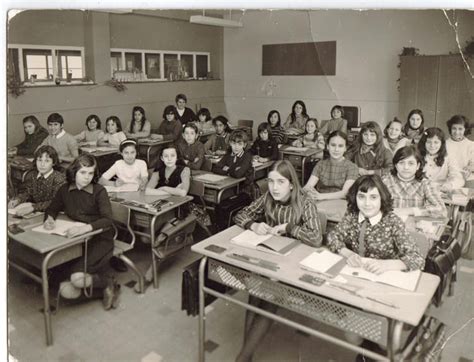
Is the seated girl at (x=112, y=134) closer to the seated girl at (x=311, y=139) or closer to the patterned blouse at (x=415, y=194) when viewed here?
the seated girl at (x=311, y=139)

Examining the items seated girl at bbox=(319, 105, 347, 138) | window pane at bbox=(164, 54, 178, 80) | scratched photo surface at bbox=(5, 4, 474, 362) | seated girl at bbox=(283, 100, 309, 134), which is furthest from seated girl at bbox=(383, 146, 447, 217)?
window pane at bbox=(164, 54, 178, 80)

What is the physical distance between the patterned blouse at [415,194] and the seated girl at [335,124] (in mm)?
3200

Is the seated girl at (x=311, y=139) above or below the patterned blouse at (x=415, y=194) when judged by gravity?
above

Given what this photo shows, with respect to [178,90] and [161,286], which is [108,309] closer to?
[161,286]

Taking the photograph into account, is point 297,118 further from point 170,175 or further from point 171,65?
point 170,175

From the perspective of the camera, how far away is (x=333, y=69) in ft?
24.0

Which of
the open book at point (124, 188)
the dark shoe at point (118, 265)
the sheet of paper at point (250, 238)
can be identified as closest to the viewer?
the sheet of paper at point (250, 238)

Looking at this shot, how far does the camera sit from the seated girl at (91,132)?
18.1ft

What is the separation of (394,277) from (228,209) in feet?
6.40

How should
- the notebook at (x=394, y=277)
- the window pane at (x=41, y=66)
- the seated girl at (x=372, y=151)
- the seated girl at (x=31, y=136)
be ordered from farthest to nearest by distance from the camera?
the seated girl at (x=372, y=151)
the window pane at (x=41, y=66)
the seated girl at (x=31, y=136)
the notebook at (x=394, y=277)

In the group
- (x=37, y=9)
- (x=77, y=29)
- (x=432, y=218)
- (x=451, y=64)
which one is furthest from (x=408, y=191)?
(x=451, y=64)

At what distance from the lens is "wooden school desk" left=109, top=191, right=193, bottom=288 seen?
9.91 ft

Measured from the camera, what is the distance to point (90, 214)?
2.90m

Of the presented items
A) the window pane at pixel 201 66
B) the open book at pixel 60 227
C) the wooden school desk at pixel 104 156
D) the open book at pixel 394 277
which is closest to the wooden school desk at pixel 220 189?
the open book at pixel 60 227
